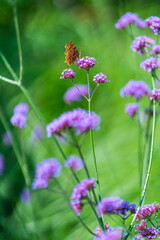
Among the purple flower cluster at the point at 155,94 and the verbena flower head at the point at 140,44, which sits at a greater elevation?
the verbena flower head at the point at 140,44

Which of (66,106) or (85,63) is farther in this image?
(66,106)

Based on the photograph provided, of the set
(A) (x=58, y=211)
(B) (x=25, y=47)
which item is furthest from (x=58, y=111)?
(B) (x=25, y=47)

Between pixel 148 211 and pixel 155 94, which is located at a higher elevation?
pixel 155 94

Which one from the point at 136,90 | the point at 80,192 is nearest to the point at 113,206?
the point at 80,192

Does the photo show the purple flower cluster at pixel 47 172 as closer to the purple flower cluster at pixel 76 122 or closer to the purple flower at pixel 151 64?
the purple flower cluster at pixel 76 122

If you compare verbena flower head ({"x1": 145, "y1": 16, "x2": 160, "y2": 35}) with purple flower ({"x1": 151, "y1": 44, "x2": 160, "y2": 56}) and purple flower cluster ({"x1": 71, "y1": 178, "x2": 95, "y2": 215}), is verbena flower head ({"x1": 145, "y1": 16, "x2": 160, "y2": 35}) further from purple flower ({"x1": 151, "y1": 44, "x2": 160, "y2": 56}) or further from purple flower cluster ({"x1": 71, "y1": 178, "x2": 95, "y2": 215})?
purple flower cluster ({"x1": 71, "y1": 178, "x2": 95, "y2": 215})

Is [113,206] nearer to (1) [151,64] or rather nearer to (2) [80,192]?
(2) [80,192]

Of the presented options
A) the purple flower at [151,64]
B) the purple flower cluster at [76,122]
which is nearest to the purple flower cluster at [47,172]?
the purple flower cluster at [76,122]

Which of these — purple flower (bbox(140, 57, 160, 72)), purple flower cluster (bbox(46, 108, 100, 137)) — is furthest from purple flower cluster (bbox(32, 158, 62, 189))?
purple flower (bbox(140, 57, 160, 72))
